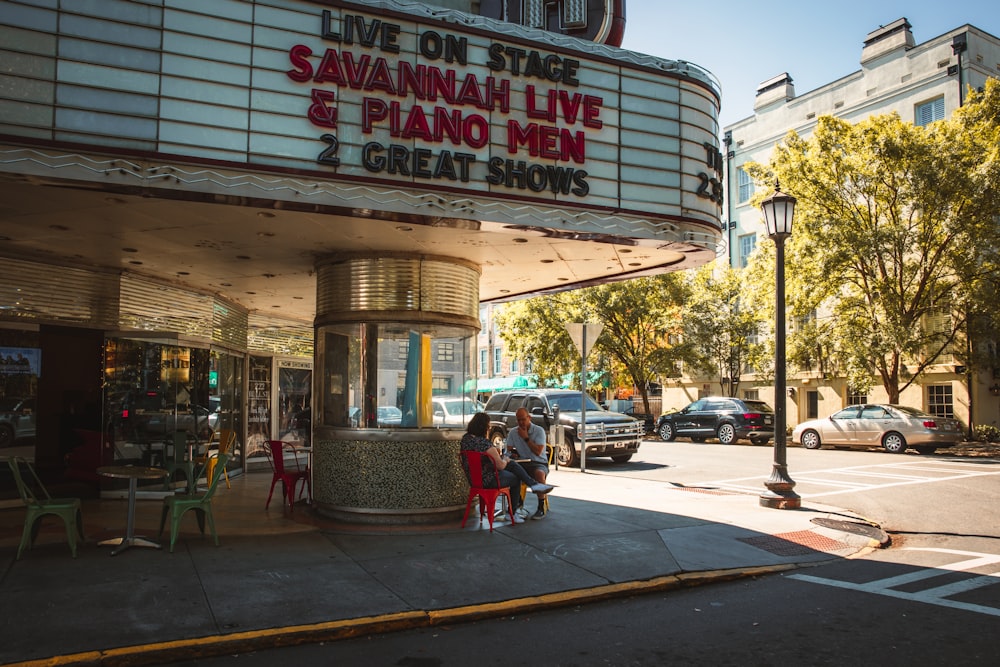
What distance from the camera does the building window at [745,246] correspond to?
124 feet

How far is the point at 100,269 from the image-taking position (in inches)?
450

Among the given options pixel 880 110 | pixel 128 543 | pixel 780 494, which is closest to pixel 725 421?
pixel 880 110

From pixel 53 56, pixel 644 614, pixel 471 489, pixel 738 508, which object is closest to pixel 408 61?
pixel 53 56

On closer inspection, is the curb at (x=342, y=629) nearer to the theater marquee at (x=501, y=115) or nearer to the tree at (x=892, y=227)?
the theater marquee at (x=501, y=115)

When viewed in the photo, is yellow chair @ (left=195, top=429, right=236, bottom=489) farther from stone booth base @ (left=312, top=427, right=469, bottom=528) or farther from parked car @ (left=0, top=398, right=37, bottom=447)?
stone booth base @ (left=312, top=427, right=469, bottom=528)

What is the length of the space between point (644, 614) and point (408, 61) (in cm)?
609

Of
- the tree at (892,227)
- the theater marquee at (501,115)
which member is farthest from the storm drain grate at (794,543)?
the tree at (892,227)

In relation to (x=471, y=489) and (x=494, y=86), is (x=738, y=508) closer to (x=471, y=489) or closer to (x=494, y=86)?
(x=471, y=489)

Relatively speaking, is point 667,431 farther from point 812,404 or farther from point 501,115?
point 501,115

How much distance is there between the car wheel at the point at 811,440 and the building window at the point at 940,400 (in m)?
6.93

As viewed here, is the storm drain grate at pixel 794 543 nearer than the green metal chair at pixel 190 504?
No

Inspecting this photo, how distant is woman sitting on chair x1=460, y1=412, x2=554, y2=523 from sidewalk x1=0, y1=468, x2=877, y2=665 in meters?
0.48

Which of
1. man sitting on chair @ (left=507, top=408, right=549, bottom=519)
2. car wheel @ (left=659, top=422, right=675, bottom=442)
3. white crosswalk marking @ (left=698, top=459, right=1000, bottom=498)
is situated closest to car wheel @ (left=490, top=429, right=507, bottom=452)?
white crosswalk marking @ (left=698, top=459, right=1000, bottom=498)

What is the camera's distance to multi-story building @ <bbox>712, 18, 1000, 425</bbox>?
27844 mm
